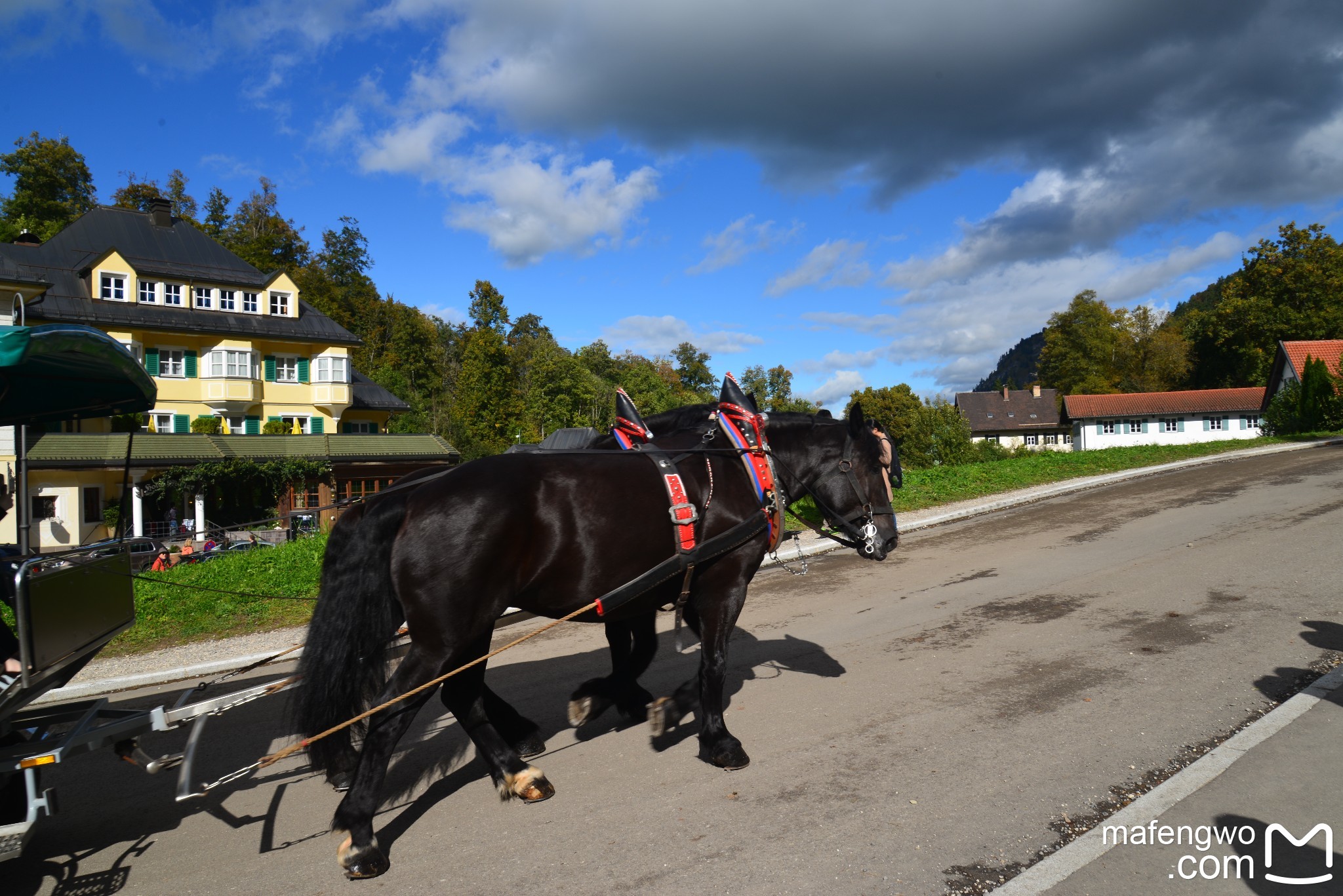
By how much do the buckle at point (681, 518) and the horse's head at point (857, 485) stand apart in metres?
1.43

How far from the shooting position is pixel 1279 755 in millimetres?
4137

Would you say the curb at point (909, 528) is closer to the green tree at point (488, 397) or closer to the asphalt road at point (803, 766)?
the asphalt road at point (803, 766)

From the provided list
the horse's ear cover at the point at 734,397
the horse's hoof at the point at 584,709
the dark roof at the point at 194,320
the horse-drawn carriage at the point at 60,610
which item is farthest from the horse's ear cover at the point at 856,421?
→ the dark roof at the point at 194,320

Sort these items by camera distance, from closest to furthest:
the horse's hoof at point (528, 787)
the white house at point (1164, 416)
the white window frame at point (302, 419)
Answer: the horse's hoof at point (528, 787) → the white window frame at point (302, 419) → the white house at point (1164, 416)

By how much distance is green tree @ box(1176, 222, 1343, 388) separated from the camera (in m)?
53.3

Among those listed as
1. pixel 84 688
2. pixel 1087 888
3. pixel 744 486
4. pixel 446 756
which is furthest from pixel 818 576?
pixel 84 688

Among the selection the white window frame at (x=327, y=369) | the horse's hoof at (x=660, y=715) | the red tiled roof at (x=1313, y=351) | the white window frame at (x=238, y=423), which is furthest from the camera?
the red tiled roof at (x=1313, y=351)

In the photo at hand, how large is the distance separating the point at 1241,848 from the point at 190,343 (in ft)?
136

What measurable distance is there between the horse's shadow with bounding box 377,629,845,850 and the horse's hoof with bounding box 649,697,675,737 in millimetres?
318

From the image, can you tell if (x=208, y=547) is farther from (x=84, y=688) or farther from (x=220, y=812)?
(x=220, y=812)

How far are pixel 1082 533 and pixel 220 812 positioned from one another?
12.5 metres

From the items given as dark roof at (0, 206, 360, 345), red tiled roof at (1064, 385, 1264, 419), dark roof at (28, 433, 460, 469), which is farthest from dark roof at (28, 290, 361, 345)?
red tiled roof at (1064, 385, 1264, 419)

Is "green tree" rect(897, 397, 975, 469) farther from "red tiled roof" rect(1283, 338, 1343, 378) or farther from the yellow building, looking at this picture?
the yellow building

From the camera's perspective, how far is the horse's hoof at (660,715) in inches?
181
